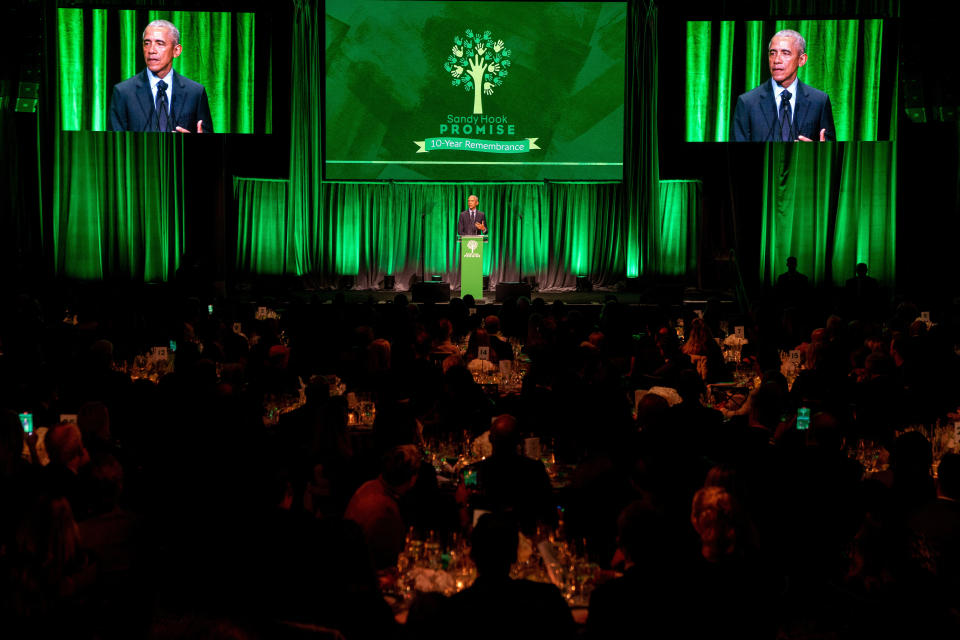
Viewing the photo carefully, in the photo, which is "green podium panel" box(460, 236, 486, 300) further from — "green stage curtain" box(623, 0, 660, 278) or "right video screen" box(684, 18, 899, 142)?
"right video screen" box(684, 18, 899, 142)

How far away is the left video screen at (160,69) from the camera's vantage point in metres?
17.1

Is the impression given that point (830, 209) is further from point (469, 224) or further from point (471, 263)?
point (471, 263)

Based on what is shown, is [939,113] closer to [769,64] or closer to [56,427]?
[769,64]

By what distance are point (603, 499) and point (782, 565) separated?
0.94m

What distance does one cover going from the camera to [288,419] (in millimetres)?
6543

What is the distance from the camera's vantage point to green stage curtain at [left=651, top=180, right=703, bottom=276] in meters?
19.4

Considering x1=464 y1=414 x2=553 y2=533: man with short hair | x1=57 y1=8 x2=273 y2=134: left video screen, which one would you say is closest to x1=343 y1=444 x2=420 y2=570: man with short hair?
x1=464 y1=414 x2=553 y2=533: man with short hair

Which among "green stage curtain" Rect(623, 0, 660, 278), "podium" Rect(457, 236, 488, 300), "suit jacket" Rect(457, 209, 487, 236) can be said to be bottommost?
"podium" Rect(457, 236, 488, 300)

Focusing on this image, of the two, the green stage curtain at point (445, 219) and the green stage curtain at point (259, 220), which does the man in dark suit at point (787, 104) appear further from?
the green stage curtain at point (259, 220)

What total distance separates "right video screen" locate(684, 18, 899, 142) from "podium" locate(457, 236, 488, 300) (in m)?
4.95

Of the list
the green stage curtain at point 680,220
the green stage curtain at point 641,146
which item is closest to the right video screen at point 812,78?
the green stage curtain at point 641,146

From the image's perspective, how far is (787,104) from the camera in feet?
56.0

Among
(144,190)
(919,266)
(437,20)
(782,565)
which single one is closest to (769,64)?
(919,266)

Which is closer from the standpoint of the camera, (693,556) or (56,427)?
(693,556)
